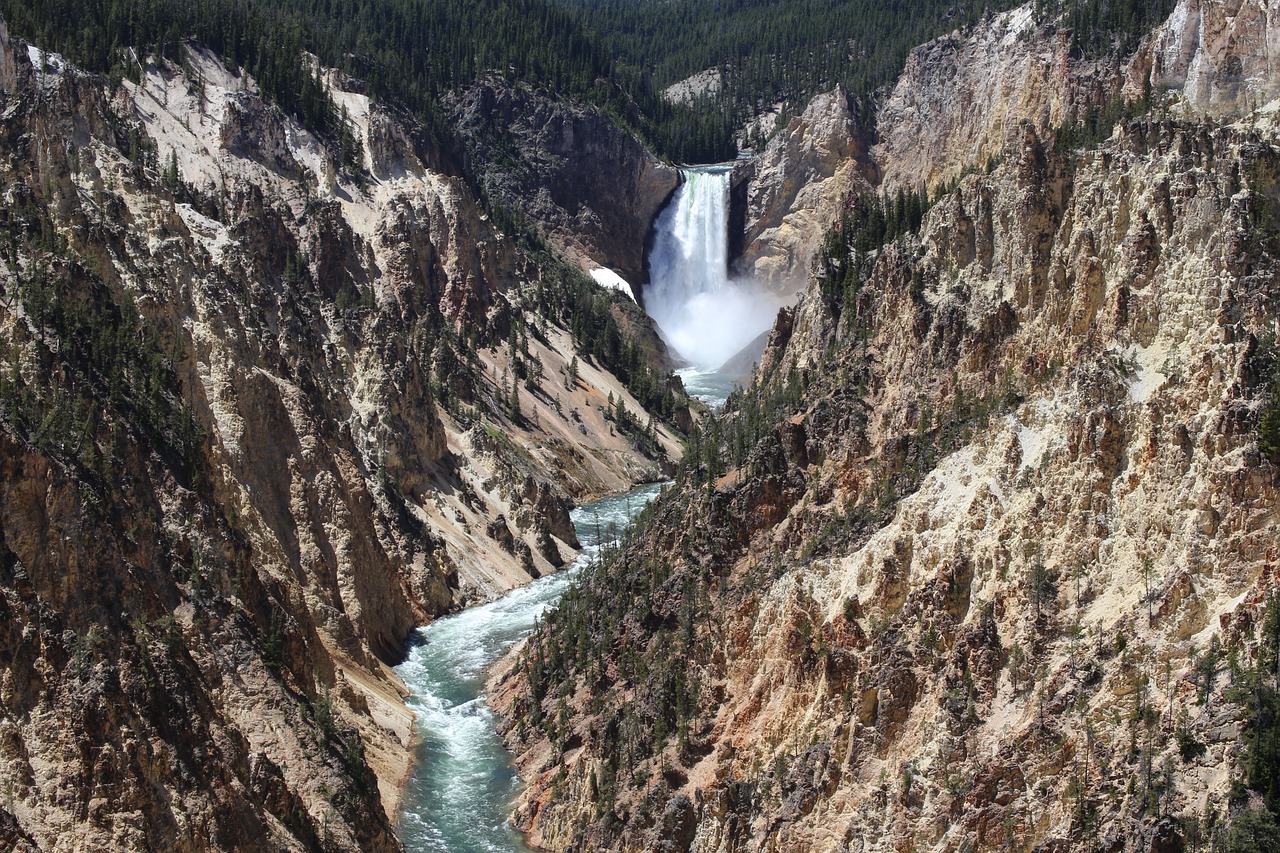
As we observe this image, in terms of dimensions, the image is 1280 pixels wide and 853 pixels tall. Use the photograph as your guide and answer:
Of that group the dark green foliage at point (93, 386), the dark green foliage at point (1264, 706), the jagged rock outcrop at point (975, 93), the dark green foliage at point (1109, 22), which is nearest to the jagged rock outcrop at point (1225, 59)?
the dark green foliage at point (1264, 706)

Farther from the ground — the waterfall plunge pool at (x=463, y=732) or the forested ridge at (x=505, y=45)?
the forested ridge at (x=505, y=45)

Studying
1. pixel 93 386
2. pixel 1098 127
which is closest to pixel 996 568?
pixel 1098 127

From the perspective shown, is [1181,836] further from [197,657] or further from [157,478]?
[157,478]

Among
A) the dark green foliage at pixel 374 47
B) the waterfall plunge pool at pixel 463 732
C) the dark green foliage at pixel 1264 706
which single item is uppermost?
the dark green foliage at pixel 374 47

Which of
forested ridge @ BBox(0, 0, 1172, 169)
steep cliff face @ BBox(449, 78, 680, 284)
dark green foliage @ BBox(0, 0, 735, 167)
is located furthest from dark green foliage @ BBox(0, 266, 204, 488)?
steep cliff face @ BBox(449, 78, 680, 284)

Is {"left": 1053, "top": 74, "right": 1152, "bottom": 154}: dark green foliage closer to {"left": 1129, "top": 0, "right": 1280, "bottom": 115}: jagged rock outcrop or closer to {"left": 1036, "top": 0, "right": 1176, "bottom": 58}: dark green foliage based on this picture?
{"left": 1129, "top": 0, "right": 1280, "bottom": 115}: jagged rock outcrop

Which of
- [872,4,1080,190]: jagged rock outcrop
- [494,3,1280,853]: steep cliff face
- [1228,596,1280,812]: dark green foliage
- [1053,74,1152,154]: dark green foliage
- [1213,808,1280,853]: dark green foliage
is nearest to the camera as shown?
[1213,808,1280,853]: dark green foliage

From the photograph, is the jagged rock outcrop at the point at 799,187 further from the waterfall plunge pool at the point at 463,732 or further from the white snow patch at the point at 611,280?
the waterfall plunge pool at the point at 463,732
